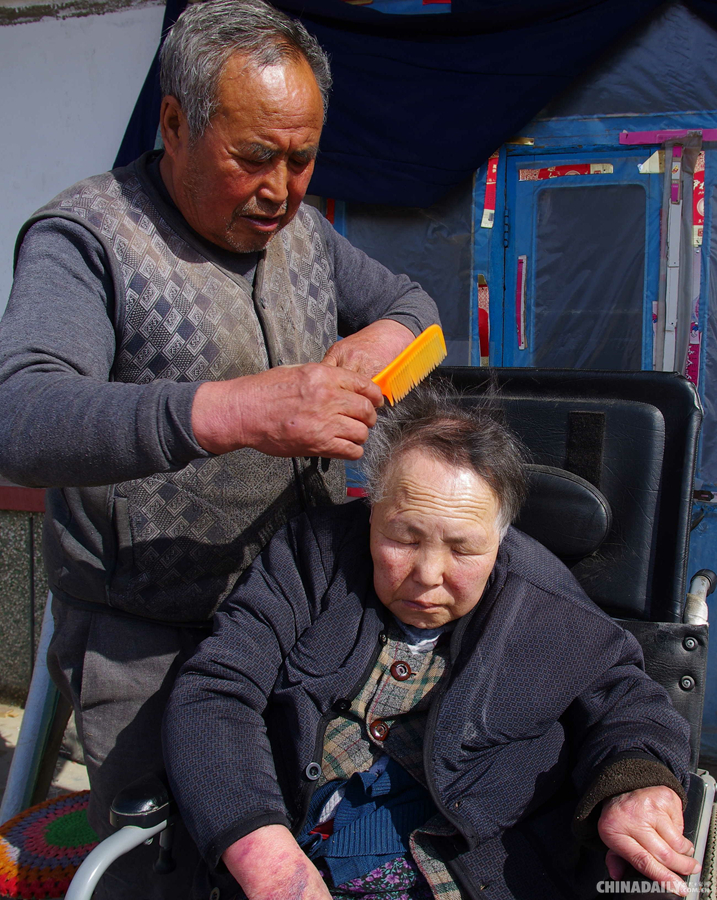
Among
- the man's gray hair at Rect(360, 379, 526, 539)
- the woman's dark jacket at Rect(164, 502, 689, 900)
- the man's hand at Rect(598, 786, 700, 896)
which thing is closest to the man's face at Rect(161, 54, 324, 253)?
the man's gray hair at Rect(360, 379, 526, 539)

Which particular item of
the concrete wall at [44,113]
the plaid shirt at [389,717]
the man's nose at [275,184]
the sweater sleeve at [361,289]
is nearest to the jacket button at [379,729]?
the plaid shirt at [389,717]

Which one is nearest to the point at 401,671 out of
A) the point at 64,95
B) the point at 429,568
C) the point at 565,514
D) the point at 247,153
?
the point at 429,568

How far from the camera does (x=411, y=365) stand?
167 cm

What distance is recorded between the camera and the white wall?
3.76 m

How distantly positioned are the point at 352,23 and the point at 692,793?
3246 mm

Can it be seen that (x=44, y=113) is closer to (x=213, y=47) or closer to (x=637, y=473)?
(x=213, y=47)

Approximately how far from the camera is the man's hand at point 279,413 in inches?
48.9

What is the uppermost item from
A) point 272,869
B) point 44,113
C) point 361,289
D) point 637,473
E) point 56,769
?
point 44,113

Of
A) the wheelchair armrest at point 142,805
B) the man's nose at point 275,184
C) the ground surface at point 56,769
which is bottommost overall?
the ground surface at point 56,769

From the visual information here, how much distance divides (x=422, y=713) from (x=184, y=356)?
937 millimetres

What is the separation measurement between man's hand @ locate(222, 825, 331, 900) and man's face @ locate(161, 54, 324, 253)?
1.23m

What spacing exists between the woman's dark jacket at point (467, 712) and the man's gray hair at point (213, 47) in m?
0.97

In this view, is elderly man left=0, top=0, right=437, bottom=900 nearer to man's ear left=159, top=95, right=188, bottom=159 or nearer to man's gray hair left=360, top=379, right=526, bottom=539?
man's ear left=159, top=95, right=188, bottom=159

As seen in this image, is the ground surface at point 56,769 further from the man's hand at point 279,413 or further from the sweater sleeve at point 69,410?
the man's hand at point 279,413
